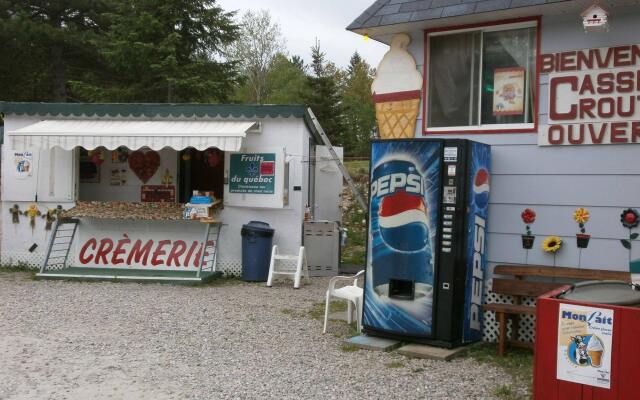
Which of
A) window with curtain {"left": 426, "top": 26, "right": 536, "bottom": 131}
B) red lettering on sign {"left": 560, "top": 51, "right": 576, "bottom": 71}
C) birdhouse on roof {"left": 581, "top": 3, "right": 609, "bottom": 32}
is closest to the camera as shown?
birdhouse on roof {"left": 581, "top": 3, "right": 609, "bottom": 32}

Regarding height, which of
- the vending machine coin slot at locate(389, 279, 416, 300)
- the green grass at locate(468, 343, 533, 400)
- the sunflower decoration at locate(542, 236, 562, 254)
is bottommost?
the green grass at locate(468, 343, 533, 400)

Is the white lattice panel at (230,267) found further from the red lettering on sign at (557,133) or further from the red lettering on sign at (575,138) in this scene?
the red lettering on sign at (575,138)

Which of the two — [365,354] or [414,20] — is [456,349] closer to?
[365,354]

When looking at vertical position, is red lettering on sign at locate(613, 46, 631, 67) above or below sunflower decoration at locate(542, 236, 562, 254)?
above

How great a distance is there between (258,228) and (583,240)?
604 centimetres

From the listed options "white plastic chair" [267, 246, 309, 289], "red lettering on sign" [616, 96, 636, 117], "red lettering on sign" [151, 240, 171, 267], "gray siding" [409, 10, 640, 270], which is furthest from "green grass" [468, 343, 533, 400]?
"red lettering on sign" [151, 240, 171, 267]

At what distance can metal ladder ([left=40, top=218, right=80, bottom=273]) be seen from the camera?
1176 cm

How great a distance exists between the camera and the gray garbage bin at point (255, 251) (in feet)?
36.6

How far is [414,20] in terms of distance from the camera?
6801mm

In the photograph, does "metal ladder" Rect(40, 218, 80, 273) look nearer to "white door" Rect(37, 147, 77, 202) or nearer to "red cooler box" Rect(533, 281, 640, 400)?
"white door" Rect(37, 147, 77, 202)

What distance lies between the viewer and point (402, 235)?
6.62 metres

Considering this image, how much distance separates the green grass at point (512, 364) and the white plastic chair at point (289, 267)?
14.6 feet

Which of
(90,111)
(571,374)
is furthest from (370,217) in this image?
(90,111)

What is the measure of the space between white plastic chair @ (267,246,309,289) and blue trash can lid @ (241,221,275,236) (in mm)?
355
